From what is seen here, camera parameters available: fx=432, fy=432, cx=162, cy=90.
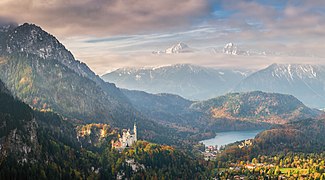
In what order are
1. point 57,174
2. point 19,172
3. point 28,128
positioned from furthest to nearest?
point 28,128, point 57,174, point 19,172

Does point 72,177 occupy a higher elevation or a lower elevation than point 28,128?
lower

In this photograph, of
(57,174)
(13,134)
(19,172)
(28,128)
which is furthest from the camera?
(28,128)

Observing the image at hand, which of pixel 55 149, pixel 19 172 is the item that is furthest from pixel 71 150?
pixel 19 172

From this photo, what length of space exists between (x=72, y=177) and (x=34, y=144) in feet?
83.7

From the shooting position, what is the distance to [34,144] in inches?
7082

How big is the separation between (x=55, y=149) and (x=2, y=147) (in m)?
28.5

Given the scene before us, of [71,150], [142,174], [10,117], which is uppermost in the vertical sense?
[10,117]

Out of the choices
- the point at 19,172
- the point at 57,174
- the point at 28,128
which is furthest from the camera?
the point at 28,128

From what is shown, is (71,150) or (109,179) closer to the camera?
(109,179)

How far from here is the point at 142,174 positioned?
19725cm

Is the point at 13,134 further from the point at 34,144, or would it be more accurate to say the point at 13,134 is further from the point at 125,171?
the point at 125,171

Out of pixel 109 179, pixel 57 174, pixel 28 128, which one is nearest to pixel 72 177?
pixel 57 174

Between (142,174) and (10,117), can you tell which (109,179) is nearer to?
(142,174)

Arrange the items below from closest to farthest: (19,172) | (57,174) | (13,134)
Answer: (19,172)
(57,174)
(13,134)
